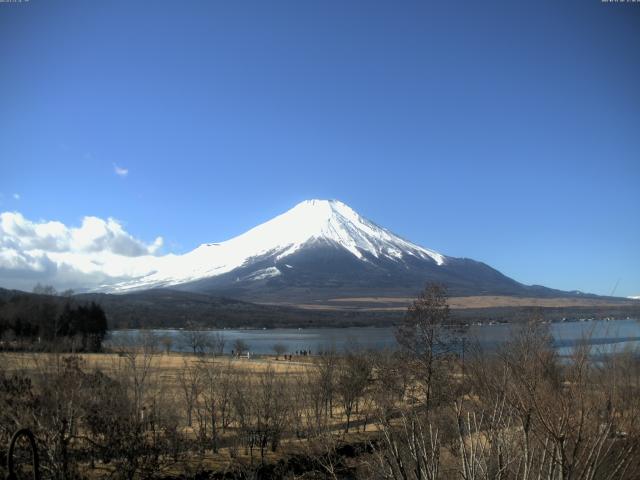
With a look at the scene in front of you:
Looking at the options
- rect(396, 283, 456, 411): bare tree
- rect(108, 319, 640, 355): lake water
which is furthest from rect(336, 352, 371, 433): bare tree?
rect(108, 319, 640, 355): lake water

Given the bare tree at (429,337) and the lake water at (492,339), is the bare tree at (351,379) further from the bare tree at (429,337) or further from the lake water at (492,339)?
the lake water at (492,339)

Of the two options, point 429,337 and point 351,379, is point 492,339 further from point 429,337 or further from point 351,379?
point 429,337

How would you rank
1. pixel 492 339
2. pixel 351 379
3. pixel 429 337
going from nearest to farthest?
pixel 429 337 → pixel 351 379 → pixel 492 339

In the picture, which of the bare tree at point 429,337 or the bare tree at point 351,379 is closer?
the bare tree at point 429,337

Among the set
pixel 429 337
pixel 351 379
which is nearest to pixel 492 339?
pixel 351 379

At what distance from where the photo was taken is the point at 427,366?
25.9m

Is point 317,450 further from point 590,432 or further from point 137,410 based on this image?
point 590,432

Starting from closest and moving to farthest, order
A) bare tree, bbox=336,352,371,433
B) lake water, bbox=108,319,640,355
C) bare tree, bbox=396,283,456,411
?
lake water, bbox=108,319,640,355 → bare tree, bbox=396,283,456,411 → bare tree, bbox=336,352,371,433

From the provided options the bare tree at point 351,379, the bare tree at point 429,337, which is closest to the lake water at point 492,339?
the bare tree at point 429,337

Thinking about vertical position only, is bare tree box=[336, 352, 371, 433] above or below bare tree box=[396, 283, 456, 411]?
below

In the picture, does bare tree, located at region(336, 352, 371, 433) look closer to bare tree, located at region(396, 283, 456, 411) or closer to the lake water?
bare tree, located at region(396, 283, 456, 411)

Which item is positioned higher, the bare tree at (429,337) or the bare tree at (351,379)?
the bare tree at (429,337)

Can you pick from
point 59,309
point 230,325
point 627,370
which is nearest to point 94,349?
point 59,309

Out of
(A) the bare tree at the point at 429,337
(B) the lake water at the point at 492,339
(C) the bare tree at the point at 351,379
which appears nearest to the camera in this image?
(B) the lake water at the point at 492,339
